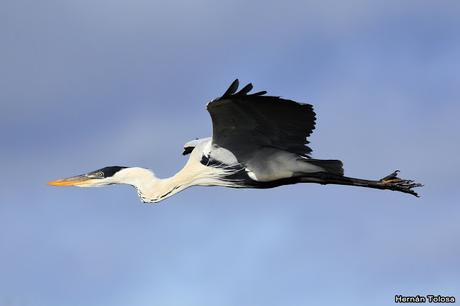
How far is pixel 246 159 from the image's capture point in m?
14.3

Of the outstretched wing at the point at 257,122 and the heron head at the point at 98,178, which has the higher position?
the outstretched wing at the point at 257,122

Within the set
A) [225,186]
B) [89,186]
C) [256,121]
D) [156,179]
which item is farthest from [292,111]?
[89,186]

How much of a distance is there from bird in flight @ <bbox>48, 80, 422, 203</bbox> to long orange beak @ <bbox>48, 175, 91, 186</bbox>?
0.61 m

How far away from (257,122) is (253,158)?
910 millimetres

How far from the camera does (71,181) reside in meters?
16.2

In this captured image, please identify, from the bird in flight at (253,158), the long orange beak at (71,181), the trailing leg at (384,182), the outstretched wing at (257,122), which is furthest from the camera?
the long orange beak at (71,181)

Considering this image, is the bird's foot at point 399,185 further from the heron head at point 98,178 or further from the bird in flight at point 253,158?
the heron head at point 98,178

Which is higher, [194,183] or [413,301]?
[194,183]

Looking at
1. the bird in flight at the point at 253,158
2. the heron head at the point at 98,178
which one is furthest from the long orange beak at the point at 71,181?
the bird in flight at the point at 253,158

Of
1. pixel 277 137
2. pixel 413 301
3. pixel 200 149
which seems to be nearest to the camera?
pixel 413 301

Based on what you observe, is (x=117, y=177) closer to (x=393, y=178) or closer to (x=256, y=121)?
(x=256, y=121)

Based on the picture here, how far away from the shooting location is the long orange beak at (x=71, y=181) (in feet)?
52.4

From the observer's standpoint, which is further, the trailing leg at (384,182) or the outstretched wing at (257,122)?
the trailing leg at (384,182)

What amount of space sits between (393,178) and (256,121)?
2.89 meters
